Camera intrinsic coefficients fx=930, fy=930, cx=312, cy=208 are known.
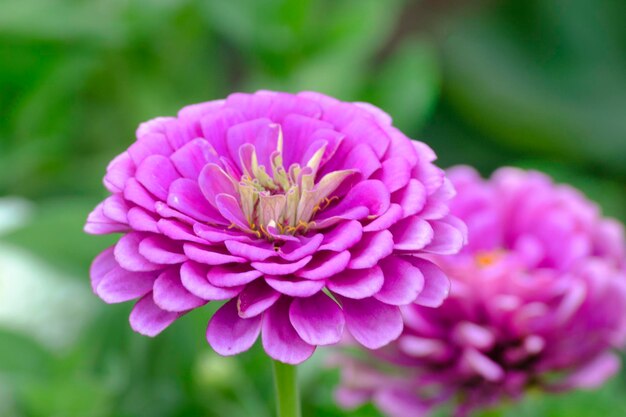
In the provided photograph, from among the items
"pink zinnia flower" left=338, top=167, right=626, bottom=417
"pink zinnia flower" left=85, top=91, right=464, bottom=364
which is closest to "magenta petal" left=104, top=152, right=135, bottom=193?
"pink zinnia flower" left=85, top=91, right=464, bottom=364

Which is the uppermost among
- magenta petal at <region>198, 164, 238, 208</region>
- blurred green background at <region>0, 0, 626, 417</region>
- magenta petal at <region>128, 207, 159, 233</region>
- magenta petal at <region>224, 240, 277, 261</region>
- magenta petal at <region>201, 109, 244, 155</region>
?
blurred green background at <region>0, 0, 626, 417</region>

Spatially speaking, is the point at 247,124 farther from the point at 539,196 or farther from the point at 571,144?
the point at 571,144

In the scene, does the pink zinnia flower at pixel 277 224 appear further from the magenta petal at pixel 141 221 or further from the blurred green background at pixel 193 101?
the blurred green background at pixel 193 101

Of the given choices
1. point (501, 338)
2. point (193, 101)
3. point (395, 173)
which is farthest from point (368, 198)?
point (193, 101)

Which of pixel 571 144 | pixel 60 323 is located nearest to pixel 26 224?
pixel 60 323

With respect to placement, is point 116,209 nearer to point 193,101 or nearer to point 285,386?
point 285,386

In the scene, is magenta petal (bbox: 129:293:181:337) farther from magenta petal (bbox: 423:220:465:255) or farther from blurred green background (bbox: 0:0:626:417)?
blurred green background (bbox: 0:0:626:417)

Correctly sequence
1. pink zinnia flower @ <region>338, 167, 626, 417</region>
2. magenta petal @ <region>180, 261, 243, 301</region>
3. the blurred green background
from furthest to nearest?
the blurred green background < pink zinnia flower @ <region>338, 167, 626, 417</region> < magenta petal @ <region>180, 261, 243, 301</region>
